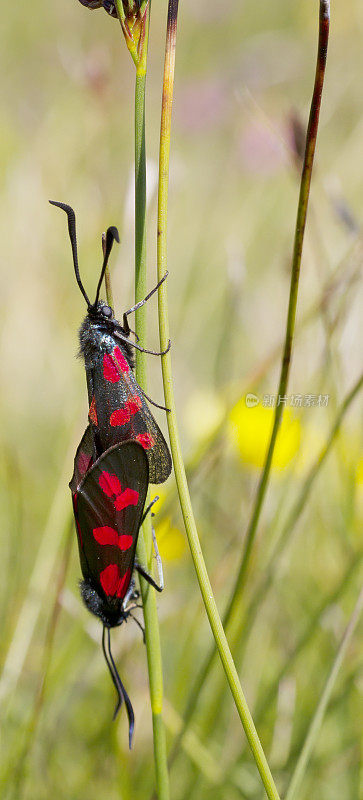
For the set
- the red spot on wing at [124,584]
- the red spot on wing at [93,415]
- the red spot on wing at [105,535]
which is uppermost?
the red spot on wing at [93,415]

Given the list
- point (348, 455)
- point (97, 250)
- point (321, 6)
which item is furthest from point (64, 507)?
point (97, 250)

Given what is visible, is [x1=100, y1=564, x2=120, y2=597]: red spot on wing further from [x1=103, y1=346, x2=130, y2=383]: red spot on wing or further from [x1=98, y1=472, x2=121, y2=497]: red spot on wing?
[x1=103, y1=346, x2=130, y2=383]: red spot on wing

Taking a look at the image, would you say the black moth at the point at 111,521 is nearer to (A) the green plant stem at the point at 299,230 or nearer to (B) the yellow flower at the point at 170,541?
(A) the green plant stem at the point at 299,230

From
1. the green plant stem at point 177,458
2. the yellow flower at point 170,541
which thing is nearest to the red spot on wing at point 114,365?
the green plant stem at point 177,458

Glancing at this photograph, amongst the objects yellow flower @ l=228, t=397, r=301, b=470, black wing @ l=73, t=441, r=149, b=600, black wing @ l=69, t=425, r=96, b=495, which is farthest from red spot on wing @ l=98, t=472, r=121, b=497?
yellow flower @ l=228, t=397, r=301, b=470

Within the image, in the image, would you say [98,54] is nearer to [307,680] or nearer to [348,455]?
[348,455]

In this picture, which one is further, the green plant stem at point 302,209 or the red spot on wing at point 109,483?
the red spot on wing at point 109,483

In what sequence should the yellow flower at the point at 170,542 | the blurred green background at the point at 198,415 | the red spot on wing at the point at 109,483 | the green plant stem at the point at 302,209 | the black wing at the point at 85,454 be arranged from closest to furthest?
the green plant stem at the point at 302,209 < the red spot on wing at the point at 109,483 < the black wing at the point at 85,454 < the blurred green background at the point at 198,415 < the yellow flower at the point at 170,542

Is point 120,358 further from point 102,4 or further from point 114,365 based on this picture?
point 102,4
